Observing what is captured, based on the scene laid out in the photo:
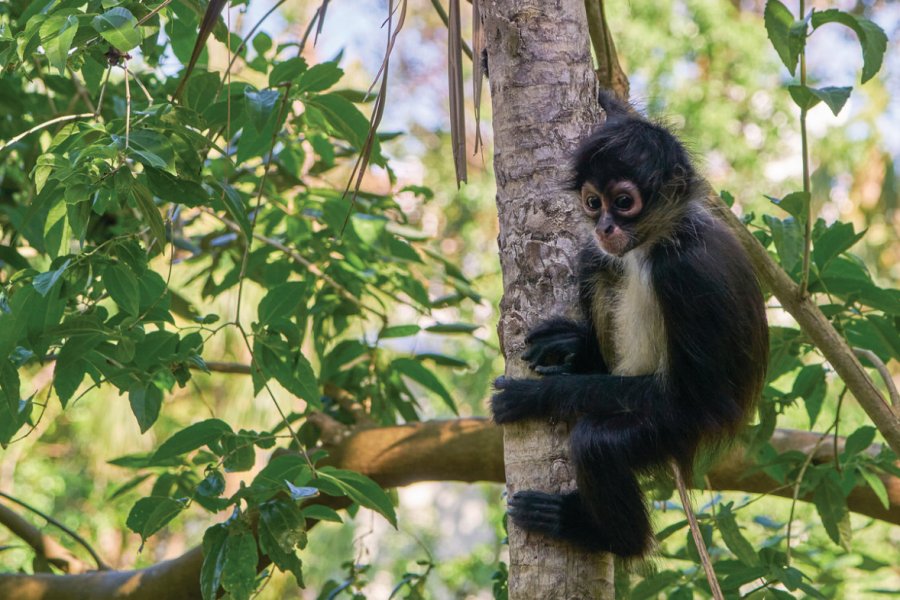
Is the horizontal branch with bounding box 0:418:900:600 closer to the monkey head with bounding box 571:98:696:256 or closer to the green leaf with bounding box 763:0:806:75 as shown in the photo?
the monkey head with bounding box 571:98:696:256

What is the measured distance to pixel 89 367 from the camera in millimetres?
3031

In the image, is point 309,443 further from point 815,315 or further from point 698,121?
point 698,121

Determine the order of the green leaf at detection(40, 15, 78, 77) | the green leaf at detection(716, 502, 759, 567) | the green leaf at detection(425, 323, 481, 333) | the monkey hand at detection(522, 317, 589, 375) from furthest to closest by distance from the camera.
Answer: the green leaf at detection(425, 323, 481, 333), the green leaf at detection(716, 502, 759, 567), the monkey hand at detection(522, 317, 589, 375), the green leaf at detection(40, 15, 78, 77)

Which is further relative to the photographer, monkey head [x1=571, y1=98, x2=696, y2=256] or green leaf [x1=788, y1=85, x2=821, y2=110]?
monkey head [x1=571, y1=98, x2=696, y2=256]

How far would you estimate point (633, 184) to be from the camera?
309cm

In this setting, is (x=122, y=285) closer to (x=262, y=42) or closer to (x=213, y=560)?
(x=213, y=560)

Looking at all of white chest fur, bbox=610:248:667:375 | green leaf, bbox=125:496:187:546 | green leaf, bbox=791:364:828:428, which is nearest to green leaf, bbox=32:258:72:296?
green leaf, bbox=125:496:187:546

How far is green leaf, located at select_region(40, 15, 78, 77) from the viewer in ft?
7.34

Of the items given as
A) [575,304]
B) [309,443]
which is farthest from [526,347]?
[309,443]

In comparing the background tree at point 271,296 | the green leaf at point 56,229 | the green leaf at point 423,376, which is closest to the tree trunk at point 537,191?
the background tree at point 271,296

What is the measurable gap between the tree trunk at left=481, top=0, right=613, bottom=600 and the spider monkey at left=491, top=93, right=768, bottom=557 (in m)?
0.12

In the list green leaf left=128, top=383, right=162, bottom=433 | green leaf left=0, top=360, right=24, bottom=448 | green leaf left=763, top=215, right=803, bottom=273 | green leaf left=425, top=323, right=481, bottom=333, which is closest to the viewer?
green leaf left=0, top=360, right=24, bottom=448

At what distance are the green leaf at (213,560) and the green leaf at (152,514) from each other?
11cm

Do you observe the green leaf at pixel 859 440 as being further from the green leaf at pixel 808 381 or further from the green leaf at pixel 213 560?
the green leaf at pixel 213 560
